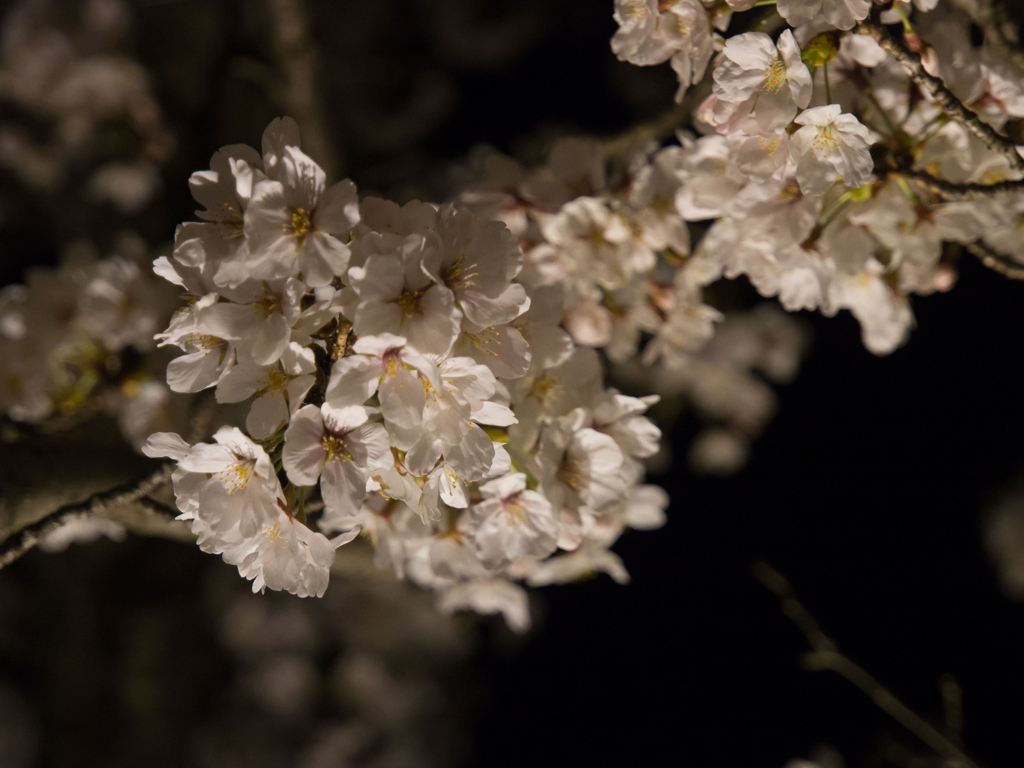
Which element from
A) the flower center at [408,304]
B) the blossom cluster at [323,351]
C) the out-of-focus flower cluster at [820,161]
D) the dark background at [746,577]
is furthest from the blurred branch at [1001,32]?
the dark background at [746,577]

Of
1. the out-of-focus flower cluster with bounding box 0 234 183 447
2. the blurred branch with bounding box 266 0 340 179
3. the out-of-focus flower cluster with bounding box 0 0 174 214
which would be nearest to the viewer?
the out-of-focus flower cluster with bounding box 0 234 183 447

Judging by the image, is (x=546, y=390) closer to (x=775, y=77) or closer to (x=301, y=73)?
(x=775, y=77)

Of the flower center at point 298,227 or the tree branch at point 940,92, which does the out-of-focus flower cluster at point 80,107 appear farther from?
the tree branch at point 940,92

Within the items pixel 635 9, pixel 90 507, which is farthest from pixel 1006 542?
pixel 90 507

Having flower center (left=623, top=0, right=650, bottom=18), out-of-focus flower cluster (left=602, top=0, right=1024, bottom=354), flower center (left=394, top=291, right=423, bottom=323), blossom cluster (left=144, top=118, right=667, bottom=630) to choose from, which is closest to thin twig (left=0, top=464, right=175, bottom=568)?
blossom cluster (left=144, top=118, right=667, bottom=630)

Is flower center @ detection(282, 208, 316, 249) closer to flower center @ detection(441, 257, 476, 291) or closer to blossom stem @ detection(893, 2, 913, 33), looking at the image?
flower center @ detection(441, 257, 476, 291)
